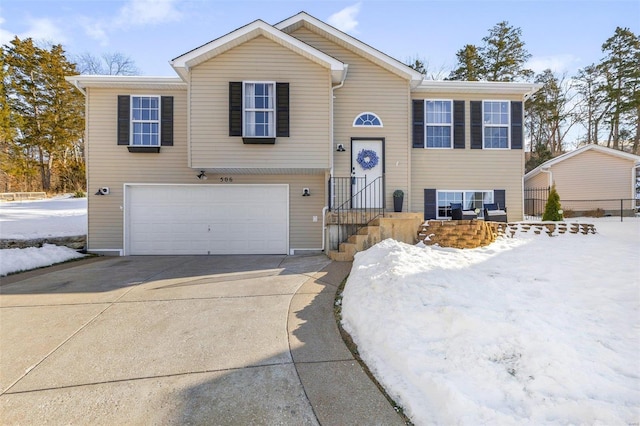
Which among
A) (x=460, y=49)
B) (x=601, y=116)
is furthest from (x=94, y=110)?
(x=601, y=116)

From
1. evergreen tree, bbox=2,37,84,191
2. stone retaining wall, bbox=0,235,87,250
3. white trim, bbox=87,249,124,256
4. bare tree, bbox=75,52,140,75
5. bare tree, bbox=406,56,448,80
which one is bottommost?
white trim, bbox=87,249,124,256

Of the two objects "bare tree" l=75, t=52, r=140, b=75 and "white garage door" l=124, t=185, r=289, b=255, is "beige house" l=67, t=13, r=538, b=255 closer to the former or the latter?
"white garage door" l=124, t=185, r=289, b=255

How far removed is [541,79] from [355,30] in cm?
2122

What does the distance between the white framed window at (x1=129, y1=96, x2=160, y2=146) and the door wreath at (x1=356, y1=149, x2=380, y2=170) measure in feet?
19.5

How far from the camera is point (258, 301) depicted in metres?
4.29

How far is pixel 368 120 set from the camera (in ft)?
28.8

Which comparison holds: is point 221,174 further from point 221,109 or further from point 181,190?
point 221,109

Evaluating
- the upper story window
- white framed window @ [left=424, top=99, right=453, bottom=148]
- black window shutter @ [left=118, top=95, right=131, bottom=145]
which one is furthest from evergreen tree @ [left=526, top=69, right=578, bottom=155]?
black window shutter @ [left=118, top=95, right=131, bottom=145]

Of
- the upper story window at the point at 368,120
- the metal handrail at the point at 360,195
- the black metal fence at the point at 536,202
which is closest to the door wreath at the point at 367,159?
the metal handrail at the point at 360,195

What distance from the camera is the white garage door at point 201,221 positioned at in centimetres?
869

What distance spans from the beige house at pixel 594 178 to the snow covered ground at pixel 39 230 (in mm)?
21021

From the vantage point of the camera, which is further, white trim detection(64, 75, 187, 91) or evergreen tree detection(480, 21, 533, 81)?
evergreen tree detection(480, 21, 533, 81)

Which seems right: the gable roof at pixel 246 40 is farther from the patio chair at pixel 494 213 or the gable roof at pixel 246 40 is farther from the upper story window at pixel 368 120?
the patio chair at pixel 494 213

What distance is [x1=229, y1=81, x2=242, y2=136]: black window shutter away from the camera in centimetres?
771
